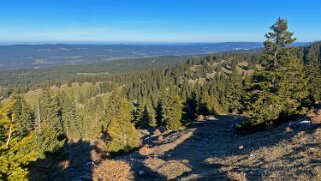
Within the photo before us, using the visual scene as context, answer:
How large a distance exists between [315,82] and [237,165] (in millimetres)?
57109

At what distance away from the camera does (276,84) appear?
4075 centimetres

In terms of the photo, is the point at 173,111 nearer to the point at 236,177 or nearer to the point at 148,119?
the point at 148,119

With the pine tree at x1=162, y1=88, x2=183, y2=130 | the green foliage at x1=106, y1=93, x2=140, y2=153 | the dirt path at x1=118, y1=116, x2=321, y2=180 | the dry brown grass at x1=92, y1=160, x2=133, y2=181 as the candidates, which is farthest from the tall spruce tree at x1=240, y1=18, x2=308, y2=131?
the pine tree at x1=162, y1=88, x2=183, y2=130

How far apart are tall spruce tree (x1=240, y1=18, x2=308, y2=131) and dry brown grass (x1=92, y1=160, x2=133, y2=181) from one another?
785 inches

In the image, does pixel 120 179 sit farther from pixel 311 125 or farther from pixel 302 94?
pixel 302 94

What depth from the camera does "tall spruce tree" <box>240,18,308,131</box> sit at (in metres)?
39.6

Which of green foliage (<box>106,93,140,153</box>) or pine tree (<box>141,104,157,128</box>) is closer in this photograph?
green foliage (<box>106,93,140,153</box>)

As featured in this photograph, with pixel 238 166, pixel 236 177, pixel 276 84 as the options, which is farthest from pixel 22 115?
pixel 236 177

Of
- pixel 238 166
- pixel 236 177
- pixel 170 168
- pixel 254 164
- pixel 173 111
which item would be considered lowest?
pixel 173 111

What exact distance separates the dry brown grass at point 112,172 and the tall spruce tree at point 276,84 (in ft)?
65.4

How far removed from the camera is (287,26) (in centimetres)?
4169

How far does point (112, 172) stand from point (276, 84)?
2483 cm

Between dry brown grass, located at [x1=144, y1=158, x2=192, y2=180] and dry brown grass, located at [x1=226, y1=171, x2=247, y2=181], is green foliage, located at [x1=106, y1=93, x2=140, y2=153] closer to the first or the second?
dry brown grass, located at [x1=144, y1=158, x2=192, y2=180]

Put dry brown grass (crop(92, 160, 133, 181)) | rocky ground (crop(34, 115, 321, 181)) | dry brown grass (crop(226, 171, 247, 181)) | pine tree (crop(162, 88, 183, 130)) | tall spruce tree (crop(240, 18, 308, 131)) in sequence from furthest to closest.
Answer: pine tree (crop(162, 88, 183, 130)) → tall spruce tree (crop(240, 18, 308, 131)) → dry brown grass (crop(92, 160, 133, 181)) → rocky ground (crop(34, 115, 321, 181)) → dry brown grass (crop(226, 171, 247, 181))
